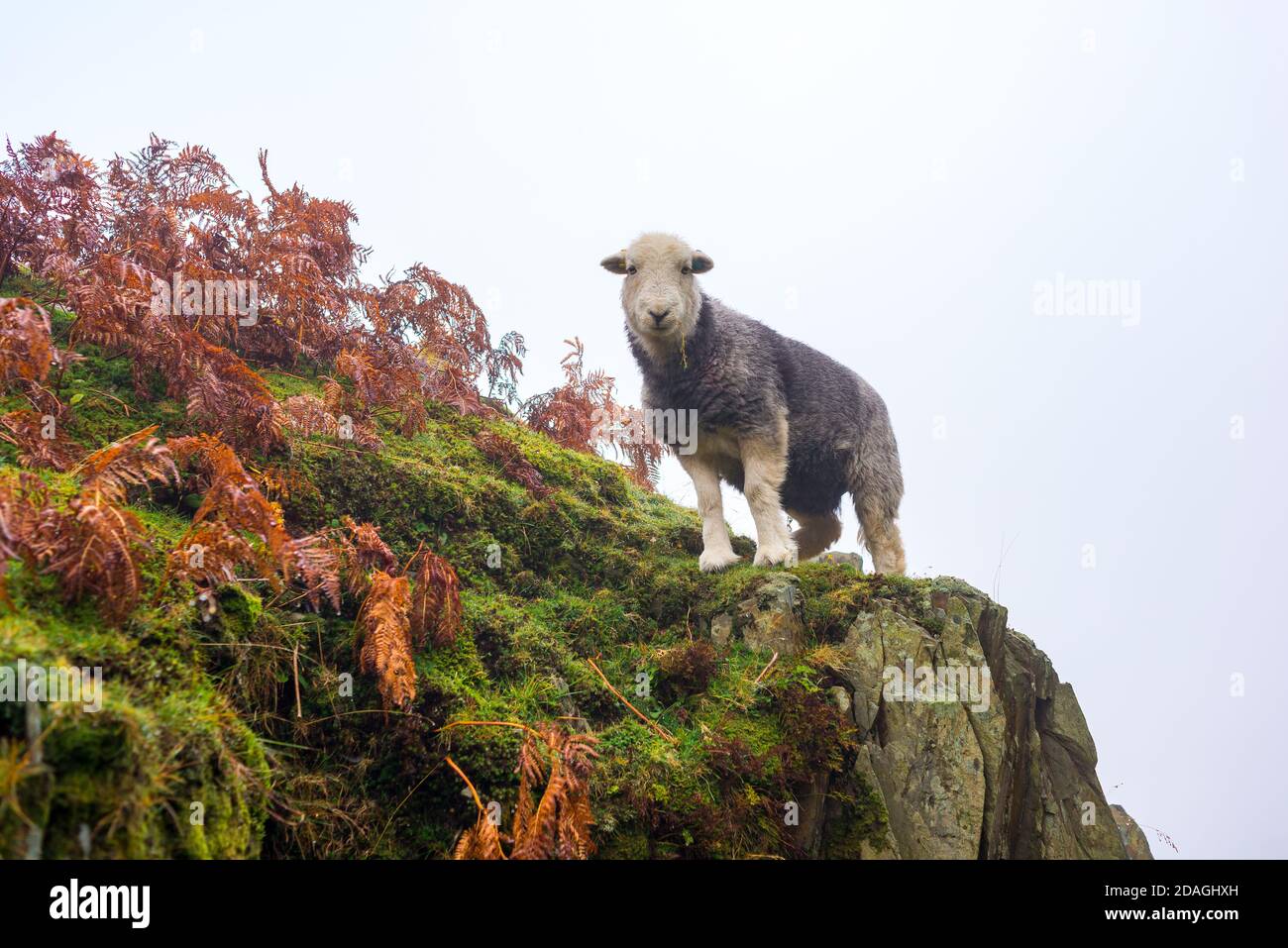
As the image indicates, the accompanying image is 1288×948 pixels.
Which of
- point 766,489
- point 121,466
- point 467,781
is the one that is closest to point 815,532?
point 766,489

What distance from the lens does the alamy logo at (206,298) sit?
6070 millimetres

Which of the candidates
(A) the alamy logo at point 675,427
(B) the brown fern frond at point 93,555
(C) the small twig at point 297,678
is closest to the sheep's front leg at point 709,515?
(A) the alamy logo at point 675,427

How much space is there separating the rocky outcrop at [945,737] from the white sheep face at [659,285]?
2.62 m

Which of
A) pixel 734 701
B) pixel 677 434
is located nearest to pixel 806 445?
pixel 677 434

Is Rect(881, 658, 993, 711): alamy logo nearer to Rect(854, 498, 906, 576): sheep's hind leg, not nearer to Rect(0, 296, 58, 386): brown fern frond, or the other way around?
Rect(854, 498, 906, 576): sheep's hind leg

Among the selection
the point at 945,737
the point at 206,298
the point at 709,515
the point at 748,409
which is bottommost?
the point at 945,737

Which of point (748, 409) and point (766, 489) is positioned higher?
point (748, 409)

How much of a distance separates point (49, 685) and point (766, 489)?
6.16 m

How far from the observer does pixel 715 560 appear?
25.0 ft

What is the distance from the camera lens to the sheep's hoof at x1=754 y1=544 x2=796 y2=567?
7.73 m

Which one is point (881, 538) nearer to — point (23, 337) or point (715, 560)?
point (715, 560)
